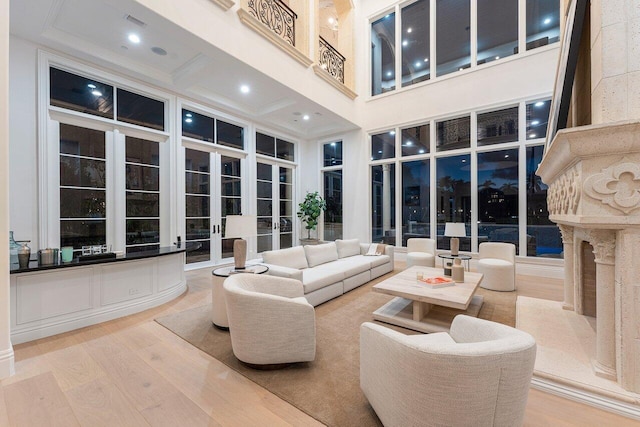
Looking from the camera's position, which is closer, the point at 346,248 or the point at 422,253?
the point at 346,248

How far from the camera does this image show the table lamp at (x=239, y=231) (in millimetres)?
→ 3223

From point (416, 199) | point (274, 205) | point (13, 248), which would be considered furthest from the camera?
point (274, 205)

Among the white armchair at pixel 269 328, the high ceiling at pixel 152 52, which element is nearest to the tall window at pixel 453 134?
the high ceiling at pixel 152 52

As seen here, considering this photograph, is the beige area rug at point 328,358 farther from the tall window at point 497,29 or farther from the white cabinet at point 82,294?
the tall window at point 497,29

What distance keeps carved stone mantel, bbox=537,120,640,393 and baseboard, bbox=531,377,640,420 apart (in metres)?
0.14

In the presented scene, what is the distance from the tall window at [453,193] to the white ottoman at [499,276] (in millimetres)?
1912

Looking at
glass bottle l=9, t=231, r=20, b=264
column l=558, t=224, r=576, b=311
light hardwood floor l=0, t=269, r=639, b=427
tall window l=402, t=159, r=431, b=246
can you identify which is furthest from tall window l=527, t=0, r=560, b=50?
glass bottle l=9, t=231, r=20, b=264

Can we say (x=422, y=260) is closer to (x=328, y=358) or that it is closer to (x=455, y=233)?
(x=455, y=233)

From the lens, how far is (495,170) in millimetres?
6145

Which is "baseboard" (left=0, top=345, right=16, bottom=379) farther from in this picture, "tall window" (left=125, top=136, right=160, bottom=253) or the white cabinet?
"tall window" (left=125, top=136, right=160, bottom=253)

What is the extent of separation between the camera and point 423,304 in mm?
3406

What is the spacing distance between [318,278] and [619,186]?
310cm

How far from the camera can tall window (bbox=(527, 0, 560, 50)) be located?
18.1 ft

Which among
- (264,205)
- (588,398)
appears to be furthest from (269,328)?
(264,205)
